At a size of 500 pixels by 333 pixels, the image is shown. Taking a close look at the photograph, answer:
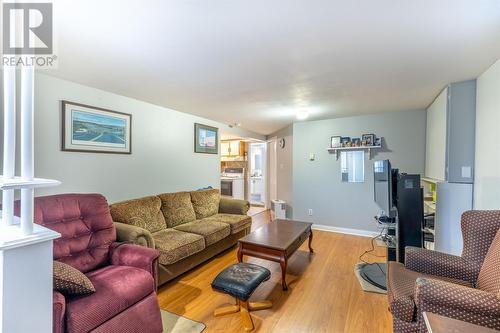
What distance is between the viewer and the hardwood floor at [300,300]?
189 cm

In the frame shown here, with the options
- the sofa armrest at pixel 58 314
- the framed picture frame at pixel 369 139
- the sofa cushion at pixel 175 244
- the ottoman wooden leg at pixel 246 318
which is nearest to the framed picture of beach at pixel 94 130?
the sofa cushion at pixel 175 244

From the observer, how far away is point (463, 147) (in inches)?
98.7

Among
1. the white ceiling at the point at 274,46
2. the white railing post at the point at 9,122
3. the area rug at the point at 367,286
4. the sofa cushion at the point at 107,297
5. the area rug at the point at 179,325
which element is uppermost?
the white ceiling at the point at 274,46

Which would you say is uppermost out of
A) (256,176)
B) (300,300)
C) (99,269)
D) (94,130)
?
(94,130)

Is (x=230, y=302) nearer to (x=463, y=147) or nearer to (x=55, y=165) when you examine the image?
(x=55, y=165)

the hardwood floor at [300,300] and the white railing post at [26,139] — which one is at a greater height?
the white railing post at [26,139]

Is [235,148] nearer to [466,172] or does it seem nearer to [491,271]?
[466,172]

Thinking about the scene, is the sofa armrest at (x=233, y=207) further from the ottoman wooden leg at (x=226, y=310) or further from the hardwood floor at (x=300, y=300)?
the ottoman wooden leg at (x=226, y=310)

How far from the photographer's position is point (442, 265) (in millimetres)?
1771

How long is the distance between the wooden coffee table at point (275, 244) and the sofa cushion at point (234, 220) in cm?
56

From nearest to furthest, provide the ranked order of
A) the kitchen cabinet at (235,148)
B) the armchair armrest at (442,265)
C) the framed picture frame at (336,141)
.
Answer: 1. the armchair armrest at (442,265)
2. the framed picture frame at (336,141)
3. the kitchen cabinet at (235,148)

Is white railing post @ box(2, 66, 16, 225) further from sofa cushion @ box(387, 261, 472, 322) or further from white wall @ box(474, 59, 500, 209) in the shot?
white wall @ box(474, 59, 500, 209)

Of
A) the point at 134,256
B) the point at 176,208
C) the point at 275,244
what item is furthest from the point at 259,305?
the point at 176,208

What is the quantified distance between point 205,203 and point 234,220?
0.59 m
